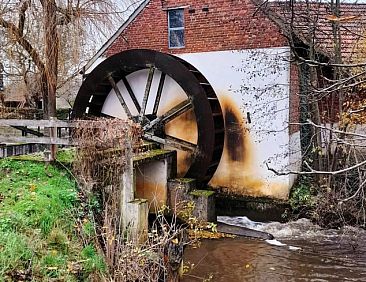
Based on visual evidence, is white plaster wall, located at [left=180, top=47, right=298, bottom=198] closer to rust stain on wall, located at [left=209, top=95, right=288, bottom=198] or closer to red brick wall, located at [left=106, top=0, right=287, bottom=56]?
rust stain on wall, located at [left=209, top=95, right=288, bottom=198]

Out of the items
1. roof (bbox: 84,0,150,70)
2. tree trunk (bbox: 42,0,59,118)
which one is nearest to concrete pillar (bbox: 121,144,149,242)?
tree trunk (bbox: 42,0,59,118)

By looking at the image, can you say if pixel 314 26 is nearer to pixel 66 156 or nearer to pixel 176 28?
pixel 176 28

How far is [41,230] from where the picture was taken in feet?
14.4

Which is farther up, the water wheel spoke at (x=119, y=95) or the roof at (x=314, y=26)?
the roof at (x=314, y=26)

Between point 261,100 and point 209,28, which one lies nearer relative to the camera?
point 261,100

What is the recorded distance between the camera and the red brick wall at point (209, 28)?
27.2ft

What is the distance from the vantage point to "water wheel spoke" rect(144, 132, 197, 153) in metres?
8.68

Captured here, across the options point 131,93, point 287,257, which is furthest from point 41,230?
point 131,93

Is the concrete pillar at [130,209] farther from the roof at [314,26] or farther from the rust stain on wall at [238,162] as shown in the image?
the roof at [314,26]

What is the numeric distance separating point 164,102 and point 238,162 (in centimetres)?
216

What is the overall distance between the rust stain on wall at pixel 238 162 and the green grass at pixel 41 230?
12.9 feet

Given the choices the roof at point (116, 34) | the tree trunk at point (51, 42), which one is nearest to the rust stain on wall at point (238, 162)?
the roof at point (116, 34)

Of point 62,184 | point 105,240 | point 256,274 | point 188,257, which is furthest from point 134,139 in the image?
point 256,274

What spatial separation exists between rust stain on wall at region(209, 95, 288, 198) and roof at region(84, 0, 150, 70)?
2885mm
